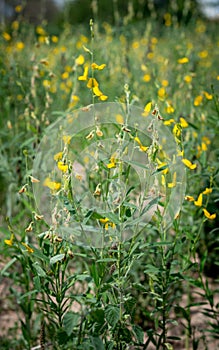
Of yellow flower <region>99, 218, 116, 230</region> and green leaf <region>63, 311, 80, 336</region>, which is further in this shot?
yellow flower <region>99, 218, 116, 230</region>

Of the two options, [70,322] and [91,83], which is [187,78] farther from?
[70,322]

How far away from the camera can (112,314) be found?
4.35 ft

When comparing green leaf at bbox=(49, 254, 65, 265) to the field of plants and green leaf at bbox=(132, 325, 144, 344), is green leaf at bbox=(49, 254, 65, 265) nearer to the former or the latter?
the field of plants

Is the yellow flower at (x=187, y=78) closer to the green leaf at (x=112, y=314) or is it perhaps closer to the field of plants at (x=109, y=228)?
the field of plants at (x=109, y=228)

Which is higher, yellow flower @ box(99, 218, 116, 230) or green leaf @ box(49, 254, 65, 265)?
yellow flower @ box(99, 218, 116, 230)

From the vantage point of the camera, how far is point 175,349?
2189 millimetres

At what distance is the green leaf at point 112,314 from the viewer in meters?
1.30

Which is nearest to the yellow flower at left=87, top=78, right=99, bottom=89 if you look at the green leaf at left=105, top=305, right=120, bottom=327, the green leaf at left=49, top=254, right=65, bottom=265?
the green leaf at left=49, top=254, right=65, bottom=265

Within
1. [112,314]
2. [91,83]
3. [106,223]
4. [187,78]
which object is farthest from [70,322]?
[187,78]

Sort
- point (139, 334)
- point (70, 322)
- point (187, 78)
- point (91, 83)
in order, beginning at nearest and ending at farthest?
point (70, 322) → point (139, 334) → point (91, 83) → point (187, 78)

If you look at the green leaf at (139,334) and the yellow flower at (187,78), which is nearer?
the green leaf at (139,334)

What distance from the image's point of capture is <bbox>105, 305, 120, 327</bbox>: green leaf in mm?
1303

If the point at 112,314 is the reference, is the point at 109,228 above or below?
above

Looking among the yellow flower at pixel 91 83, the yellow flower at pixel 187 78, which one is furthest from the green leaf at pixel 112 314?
the yellow flower at pixel 187 78
